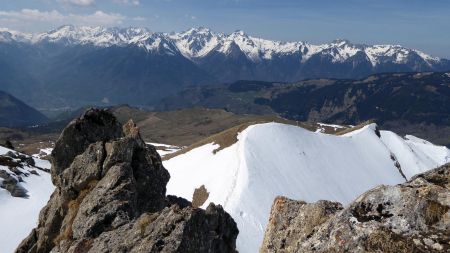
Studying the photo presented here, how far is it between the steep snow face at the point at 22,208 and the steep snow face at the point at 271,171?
2239 cm

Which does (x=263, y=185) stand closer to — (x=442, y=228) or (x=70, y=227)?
(x=70, y=227)

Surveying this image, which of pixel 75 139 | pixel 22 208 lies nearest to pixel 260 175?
pixel 22 208

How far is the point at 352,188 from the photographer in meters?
89.5

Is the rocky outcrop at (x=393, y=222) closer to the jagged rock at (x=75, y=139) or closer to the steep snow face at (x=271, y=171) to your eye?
the jagged rock at (x=75, y=139)

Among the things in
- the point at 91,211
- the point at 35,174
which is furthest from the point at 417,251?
the point at 35,174

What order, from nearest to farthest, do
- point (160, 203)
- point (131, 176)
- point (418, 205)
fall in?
point (418, 205) → point (131, 176) → point (160, 203)

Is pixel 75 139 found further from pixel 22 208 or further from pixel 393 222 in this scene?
pixel 393 222

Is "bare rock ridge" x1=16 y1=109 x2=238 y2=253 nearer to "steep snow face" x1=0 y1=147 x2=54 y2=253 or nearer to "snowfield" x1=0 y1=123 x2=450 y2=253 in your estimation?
"steep snow face" x1=0 y1=147 x2=54 y2=253

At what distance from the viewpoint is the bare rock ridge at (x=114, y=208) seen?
70.8 feet

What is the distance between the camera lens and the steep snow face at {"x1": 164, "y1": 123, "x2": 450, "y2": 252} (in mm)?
66875

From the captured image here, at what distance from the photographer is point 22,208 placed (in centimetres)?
6044

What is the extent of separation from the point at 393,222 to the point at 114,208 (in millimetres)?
18455

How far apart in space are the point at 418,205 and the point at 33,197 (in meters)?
64.5

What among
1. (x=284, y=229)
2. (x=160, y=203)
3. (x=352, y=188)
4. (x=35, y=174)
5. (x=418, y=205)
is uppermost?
(x=418, y=205)
